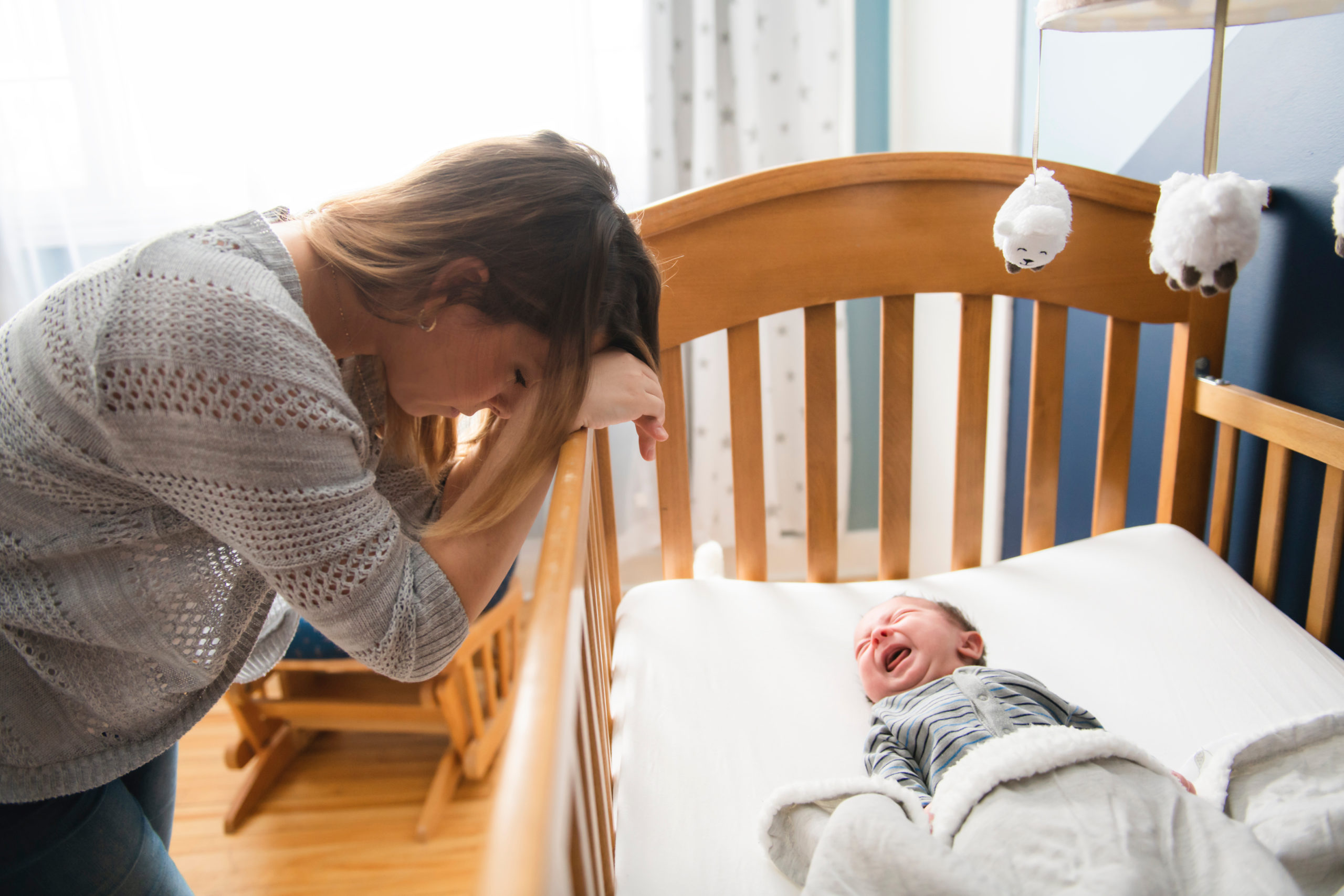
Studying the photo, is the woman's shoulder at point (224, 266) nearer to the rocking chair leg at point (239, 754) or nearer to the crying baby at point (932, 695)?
the crying baby at point (932, 695)

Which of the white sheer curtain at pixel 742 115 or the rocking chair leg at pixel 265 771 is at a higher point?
the white sheer curtain at pixel 742 115

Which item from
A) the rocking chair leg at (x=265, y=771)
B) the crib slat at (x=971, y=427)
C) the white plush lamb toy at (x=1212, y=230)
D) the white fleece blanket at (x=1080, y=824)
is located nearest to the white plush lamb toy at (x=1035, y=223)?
the white plush lamb toy at (x=1212, y=230)

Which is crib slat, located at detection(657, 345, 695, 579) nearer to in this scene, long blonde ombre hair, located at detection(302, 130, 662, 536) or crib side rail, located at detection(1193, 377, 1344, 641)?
long blonde ombre hair, located at detection(302, 130, 662, 536)

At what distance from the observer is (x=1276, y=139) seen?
1.01 meters

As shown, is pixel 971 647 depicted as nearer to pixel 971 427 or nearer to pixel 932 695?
pixel 932 695

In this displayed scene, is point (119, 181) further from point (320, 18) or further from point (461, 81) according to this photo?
point (461, 81)

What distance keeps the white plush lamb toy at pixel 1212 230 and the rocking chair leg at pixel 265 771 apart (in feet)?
5.69

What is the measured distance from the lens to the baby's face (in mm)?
951

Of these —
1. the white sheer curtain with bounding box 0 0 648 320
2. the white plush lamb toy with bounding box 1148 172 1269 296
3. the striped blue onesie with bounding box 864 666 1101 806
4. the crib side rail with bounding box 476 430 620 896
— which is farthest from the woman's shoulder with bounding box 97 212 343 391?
the white sheer curtain with bounding box 0 0 648 320

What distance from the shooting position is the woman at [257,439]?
1.79ft

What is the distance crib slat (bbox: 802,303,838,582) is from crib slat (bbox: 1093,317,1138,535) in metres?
0.42

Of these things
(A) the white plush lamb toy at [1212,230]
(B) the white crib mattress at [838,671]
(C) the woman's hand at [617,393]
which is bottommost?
(B) the white crib mattress at [838,671]

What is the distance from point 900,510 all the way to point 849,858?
711mm

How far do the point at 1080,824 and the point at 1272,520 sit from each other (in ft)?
2.15
